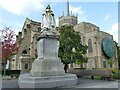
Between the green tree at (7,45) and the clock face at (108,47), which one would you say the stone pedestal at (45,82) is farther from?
the clock face at (108,47)

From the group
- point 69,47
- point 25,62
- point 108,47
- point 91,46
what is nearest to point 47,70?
point 69,47

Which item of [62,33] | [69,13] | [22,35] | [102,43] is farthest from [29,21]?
[69,13]

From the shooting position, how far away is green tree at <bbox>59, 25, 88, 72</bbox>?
22.8 m

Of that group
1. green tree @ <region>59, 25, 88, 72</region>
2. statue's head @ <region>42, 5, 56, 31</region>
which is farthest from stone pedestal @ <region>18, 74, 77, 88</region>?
green tree @ <region>59, 25, 88, 72</region>

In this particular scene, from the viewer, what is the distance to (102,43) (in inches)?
1848

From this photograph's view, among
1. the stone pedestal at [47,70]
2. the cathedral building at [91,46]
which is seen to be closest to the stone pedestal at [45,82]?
the stone pedestal at [47,70]

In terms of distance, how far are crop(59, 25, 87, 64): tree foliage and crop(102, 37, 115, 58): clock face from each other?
23.7 metres

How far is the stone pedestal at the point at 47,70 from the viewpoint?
33.2ft

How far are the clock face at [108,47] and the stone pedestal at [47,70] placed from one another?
36.3 metres

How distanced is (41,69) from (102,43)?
38207 millimetres

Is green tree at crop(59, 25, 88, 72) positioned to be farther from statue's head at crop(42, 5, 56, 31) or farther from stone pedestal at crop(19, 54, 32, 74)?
stone pedestal at crop(19, 54, 32, 74)

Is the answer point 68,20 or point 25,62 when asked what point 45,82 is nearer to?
point 25,62

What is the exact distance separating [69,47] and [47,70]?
39.9 feet

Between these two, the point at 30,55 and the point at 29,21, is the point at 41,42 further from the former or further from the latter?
the point at 29,21
